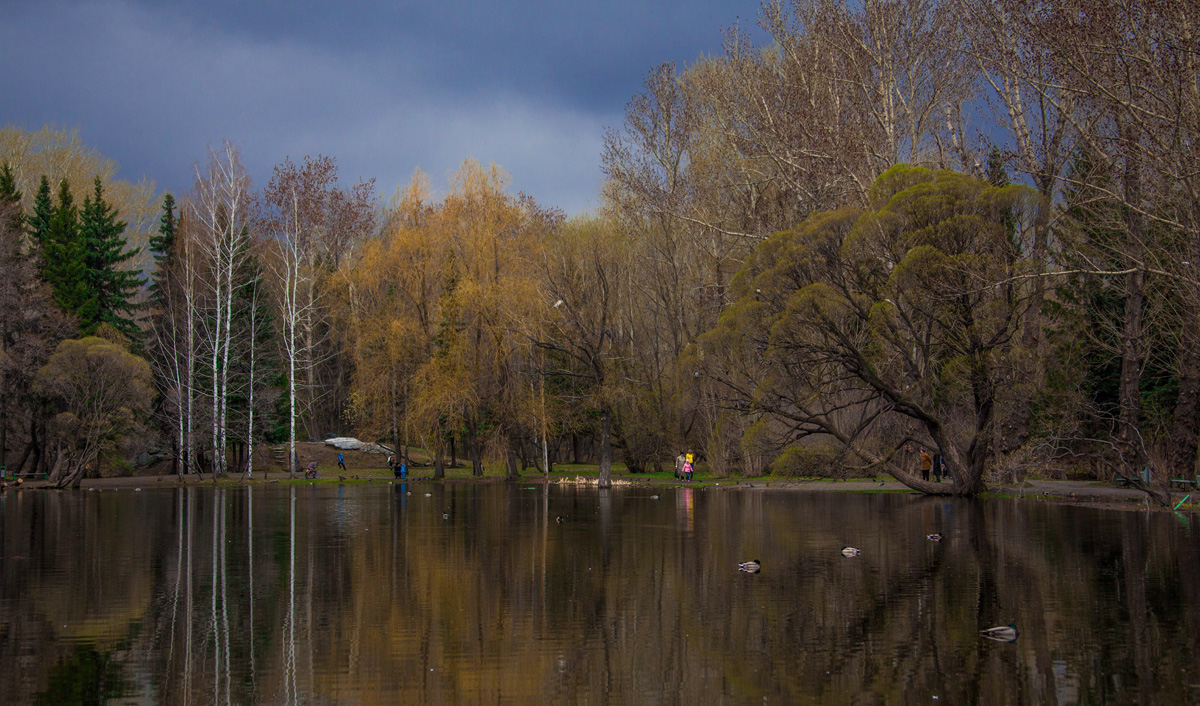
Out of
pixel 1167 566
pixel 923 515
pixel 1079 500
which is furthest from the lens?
pixel 1079 500

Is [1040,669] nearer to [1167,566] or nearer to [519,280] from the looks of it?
[1167,566]

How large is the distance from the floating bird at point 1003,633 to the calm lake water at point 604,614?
0.42 ft

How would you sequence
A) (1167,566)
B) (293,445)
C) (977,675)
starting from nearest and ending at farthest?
1. (977,675)
2. (1167,566)
3. (293,445)

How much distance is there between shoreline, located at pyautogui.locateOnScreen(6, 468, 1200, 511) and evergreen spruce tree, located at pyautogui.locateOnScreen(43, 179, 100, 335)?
899cm

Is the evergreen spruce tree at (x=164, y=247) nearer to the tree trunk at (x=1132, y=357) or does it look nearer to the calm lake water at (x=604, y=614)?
the calm lake water at (x=604, y=614)

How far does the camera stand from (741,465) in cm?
4556

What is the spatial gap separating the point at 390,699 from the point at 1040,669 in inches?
210

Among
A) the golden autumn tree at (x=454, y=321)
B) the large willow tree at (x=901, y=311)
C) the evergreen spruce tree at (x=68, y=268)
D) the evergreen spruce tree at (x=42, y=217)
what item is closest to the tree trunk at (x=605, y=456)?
the golden autumn tree at (x=454, y=321)

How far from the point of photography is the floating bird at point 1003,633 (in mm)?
9461

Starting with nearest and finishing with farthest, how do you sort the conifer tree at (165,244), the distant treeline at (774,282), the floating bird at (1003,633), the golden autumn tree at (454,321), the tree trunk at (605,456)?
the floating bird at (1003,633) < the distant treeline at (774,282) < the tree trunk at (605,456) < the golden autumn tree at (454,321) < the conifer tree at (165,244)

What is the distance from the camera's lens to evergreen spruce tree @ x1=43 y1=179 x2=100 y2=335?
170ft

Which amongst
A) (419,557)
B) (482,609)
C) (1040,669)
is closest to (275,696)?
(482,609)

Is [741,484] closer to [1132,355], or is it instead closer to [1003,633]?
[1132,355]

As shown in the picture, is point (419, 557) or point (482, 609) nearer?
point (482, 609)
